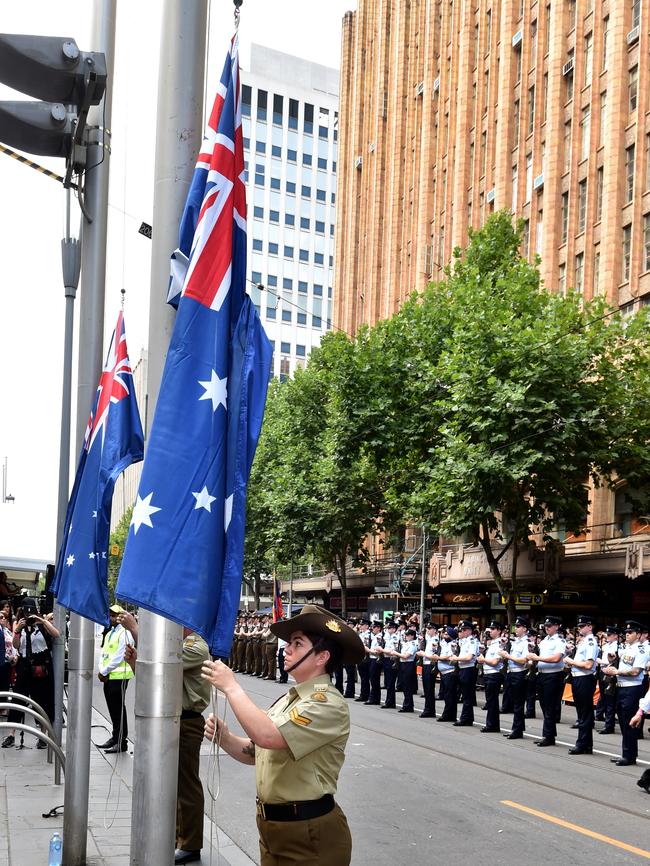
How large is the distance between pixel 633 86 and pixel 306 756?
37613 millimetres

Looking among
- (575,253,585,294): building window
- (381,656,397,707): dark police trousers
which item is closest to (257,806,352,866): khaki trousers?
(381,656,397,707): dark police trousers

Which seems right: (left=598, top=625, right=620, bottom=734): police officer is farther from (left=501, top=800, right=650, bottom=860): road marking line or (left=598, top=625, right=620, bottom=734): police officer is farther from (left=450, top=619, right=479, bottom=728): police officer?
(left=501, top=800, right=650, bottom=860): road marking line

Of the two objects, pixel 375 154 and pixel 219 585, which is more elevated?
pixel 375 154

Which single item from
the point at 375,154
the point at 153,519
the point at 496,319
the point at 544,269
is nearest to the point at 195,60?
the point at 153,519

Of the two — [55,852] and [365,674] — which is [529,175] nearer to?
[365,674]

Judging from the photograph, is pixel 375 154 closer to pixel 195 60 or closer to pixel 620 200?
pixel 620 200

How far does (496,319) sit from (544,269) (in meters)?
14.8

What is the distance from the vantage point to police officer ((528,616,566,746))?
52.2ft

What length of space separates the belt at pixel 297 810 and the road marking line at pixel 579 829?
521cm

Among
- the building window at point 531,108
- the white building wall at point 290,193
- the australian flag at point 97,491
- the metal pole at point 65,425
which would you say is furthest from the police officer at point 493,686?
the white building wall at point 290,193

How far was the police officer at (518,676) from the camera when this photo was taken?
16922 mm

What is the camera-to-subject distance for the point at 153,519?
4.12 metres

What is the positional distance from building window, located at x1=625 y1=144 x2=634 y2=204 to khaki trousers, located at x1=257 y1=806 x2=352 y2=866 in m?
36.0

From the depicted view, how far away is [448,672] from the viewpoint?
802 inches
